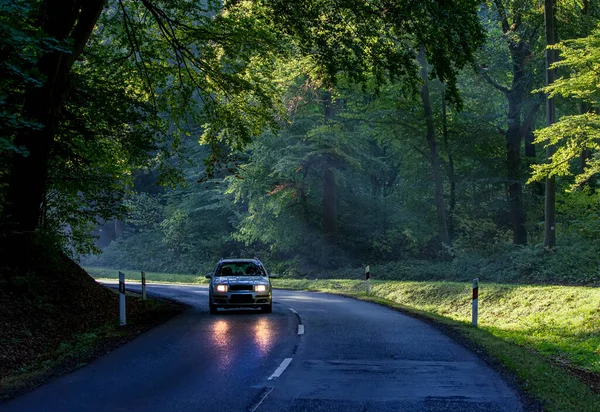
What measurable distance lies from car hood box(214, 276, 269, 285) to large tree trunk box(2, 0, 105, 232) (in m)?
5.71

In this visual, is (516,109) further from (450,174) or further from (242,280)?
(242,280)

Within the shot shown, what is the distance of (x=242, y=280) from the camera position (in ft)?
64.7

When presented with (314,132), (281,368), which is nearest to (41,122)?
(281,368)

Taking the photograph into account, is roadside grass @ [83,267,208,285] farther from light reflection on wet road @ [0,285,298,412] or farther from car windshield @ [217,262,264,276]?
light reflection on wet road @ [0,285,298,412]

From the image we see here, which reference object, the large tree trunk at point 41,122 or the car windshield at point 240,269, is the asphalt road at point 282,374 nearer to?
the large tree trunk at point 41,122

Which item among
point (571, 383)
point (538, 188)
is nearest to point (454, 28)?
point (571, 383)

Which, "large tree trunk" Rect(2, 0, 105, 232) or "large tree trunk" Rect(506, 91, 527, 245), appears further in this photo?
"large tree trunk" Rect(506, 91, 527, 245)

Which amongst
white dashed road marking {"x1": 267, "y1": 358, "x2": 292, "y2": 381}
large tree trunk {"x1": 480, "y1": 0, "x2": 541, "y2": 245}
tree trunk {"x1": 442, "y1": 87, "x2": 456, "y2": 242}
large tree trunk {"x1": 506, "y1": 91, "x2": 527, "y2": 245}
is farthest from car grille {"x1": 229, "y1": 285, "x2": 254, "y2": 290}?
tree trunk {"x1": 442, "y1": 87, "x2": 456, "y2": 242}

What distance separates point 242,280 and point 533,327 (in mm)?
8045

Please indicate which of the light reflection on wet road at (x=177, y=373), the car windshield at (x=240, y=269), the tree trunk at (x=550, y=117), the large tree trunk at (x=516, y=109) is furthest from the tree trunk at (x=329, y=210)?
the light reflection on wet road at (x=177, y=373)

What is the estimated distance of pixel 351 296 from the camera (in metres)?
28.9

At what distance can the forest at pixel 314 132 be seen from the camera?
1543 cm

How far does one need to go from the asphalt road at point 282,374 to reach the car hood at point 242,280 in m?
3.27

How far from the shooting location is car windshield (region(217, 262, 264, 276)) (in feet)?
67.6
